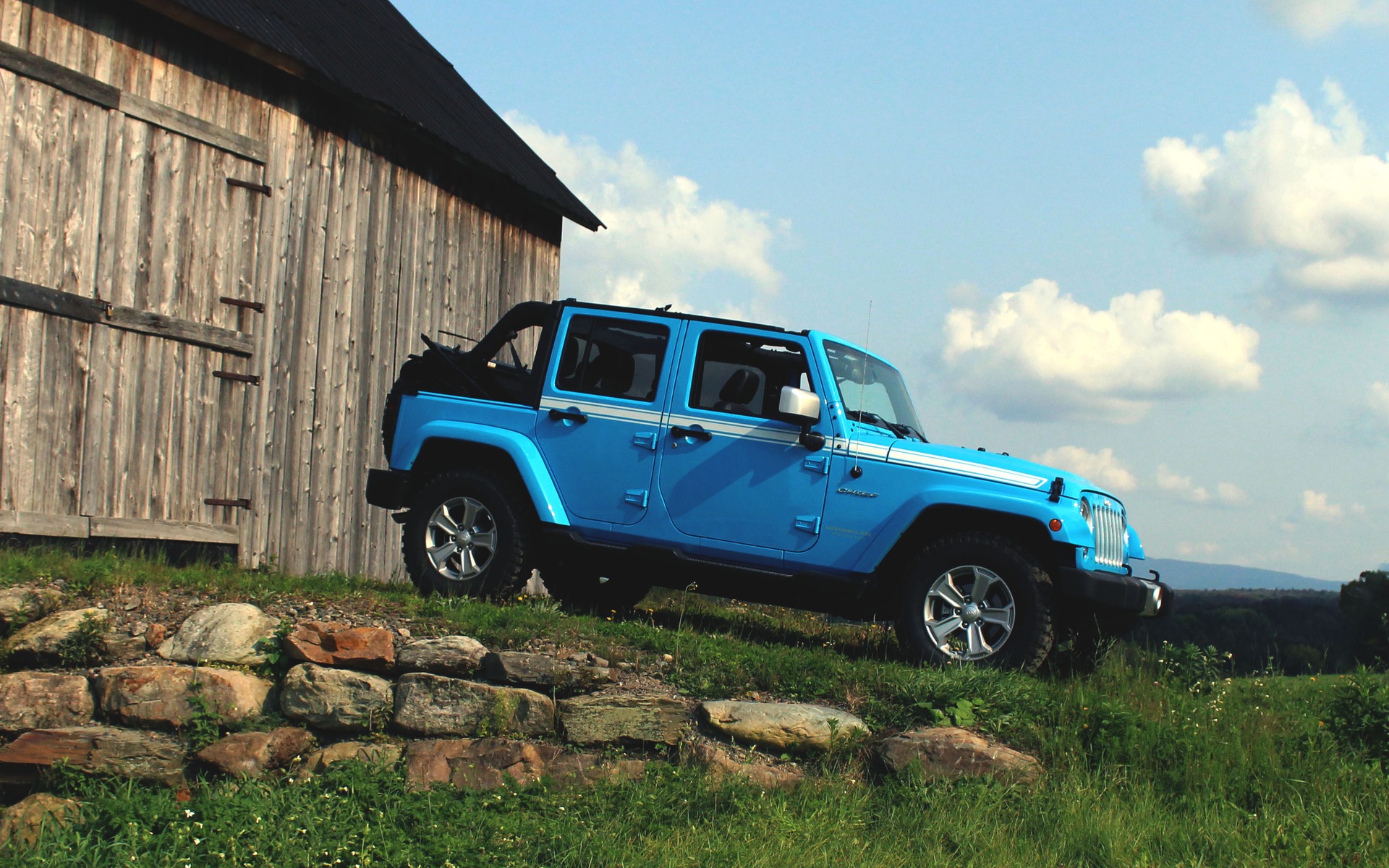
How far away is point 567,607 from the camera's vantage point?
876cm

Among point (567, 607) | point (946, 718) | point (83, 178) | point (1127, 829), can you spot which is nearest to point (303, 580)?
point (567, 607)

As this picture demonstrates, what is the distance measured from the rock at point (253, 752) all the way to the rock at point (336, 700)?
0.64ft

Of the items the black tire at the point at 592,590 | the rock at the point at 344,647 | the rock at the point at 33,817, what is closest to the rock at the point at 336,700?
the rock at the point at 344,647

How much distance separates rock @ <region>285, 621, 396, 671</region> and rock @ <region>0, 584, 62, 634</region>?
5.18 feet

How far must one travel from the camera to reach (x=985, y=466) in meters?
7.06

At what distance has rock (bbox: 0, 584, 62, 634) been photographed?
7020 mm

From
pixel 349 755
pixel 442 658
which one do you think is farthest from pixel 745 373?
pixel 349 755

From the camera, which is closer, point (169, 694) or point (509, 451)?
point (169, 694)

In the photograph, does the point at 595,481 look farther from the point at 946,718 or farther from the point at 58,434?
the point at 58,434

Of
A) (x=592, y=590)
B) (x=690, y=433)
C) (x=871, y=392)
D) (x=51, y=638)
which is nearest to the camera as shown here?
(x=51, y=638)

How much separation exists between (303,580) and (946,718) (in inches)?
182

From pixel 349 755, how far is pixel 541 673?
1.13 metres

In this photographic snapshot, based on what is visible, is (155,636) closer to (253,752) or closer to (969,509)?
(253,752)

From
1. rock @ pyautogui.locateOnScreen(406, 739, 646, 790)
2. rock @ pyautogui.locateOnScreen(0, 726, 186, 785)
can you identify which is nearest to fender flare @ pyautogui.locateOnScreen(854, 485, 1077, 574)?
rock @ pyautogui.locateOnScreen(406, 739, 646, 790)
